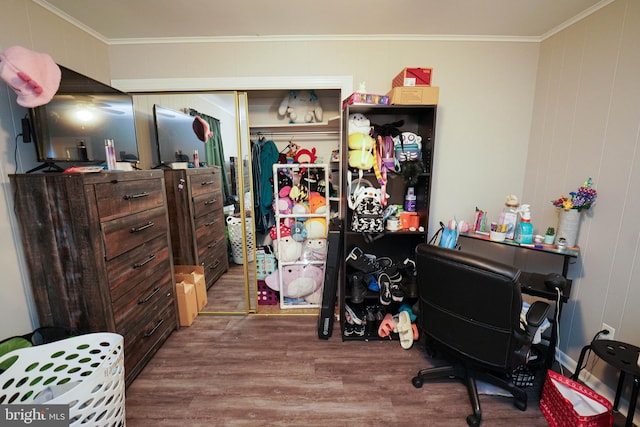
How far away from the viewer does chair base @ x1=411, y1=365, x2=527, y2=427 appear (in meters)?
1.32

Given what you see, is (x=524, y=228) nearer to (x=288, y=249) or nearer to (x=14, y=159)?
(x=288, y=249)

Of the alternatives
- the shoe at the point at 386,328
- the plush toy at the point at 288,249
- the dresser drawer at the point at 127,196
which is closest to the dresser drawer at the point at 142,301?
the dresser drawer at the point at 127,196

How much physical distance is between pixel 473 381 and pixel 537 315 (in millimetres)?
542

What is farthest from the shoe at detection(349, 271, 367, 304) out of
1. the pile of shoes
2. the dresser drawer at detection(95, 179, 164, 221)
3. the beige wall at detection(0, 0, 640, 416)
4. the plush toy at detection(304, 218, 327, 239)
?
the dresser drawer at detection(95, 179, 164, 221)

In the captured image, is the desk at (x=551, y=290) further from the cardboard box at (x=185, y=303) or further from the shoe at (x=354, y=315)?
the cardboard box at (x=185, y=303)

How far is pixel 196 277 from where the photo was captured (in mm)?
2279

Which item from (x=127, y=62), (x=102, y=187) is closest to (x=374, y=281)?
(x=102, y=187)

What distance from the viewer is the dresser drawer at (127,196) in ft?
4.37

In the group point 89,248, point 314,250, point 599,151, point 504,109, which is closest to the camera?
point 89,248

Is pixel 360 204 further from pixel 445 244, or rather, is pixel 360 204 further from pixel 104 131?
pixel 104 131

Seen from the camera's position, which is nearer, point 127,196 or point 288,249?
point 127,196
